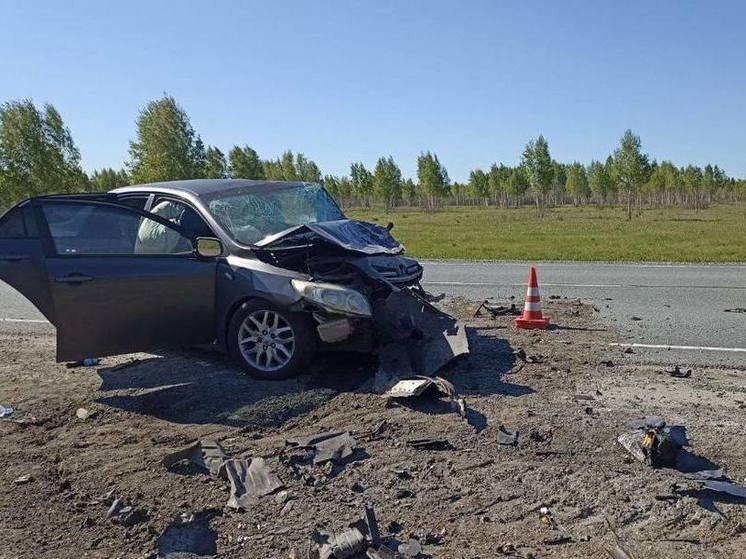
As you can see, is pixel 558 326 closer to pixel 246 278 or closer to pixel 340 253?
pixel 340 253

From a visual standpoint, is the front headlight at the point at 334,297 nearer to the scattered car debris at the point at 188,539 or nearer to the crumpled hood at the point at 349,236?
the crumpled hood at the point at 349,236

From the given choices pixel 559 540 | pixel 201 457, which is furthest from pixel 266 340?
pixel 559 540

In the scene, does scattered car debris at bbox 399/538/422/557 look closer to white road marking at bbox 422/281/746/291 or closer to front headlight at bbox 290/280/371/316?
front headlight at bbox 290/280/371/316

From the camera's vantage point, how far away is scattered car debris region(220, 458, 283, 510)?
3.35 metres

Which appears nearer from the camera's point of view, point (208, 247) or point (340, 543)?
point (340, 543)

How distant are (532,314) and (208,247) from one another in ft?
13.4

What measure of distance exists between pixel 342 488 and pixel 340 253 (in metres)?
2.67

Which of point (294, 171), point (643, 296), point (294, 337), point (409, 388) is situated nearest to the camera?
point (409, 388)

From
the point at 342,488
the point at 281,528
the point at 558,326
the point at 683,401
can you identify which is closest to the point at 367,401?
the point at 342,488

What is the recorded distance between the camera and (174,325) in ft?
18.4

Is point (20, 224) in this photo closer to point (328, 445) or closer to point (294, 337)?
point (294, 337)

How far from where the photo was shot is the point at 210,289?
18.3 feet

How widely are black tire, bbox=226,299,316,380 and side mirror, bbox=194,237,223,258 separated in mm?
575

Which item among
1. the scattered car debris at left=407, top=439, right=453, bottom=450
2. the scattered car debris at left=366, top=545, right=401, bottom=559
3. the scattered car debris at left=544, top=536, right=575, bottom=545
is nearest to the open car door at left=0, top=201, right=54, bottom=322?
the scattered car debris at left=407, top=439, right=453, bottom=450
